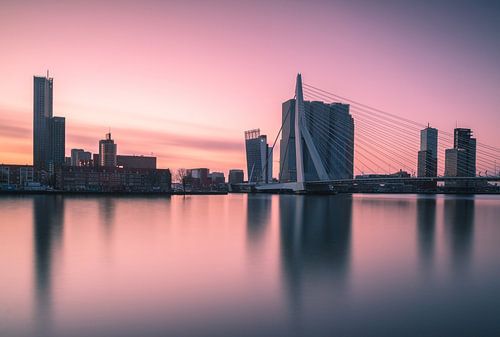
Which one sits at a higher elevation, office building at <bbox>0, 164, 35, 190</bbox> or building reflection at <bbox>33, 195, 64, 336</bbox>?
building reflection at <bbox>33, 195, 64, 336</bbox>

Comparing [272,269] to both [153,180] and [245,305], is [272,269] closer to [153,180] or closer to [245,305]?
[245,305]

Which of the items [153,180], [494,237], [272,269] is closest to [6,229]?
[272,269]

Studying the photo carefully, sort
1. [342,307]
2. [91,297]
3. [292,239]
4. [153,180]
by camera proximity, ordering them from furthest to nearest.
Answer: [153,180], [292,239], [91,297], [342,307]

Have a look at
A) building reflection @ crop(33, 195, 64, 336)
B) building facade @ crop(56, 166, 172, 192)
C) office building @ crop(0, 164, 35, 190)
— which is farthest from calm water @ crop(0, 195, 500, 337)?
office building @ crop(0, 164, 35, 190)

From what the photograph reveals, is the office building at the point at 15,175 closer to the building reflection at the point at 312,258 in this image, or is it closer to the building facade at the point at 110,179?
the building facade at the point at 110,179

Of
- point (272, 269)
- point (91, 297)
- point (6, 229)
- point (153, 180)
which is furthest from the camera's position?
point (153, 180)

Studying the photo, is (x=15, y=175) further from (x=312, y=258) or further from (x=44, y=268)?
(x=312, y=258)

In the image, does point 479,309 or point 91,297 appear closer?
point 479,309

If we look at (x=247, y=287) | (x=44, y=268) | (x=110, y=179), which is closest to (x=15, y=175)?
(x=110, y=179)

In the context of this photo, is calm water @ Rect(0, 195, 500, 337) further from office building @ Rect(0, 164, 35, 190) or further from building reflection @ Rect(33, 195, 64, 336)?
office building @ Rect(0, 164, 35, 190)

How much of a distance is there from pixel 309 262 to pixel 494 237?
1425 cm

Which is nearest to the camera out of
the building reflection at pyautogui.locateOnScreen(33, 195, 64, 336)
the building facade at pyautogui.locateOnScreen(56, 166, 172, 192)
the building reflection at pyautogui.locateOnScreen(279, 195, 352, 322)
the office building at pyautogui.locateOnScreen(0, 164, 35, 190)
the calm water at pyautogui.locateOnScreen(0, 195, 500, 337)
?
the calm water at pyautogui.locateOnScreen(0, 195, 500, 337)

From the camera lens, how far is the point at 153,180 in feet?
379

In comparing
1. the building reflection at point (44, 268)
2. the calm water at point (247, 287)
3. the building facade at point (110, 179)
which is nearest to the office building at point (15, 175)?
the building facade at point (110, 179)
